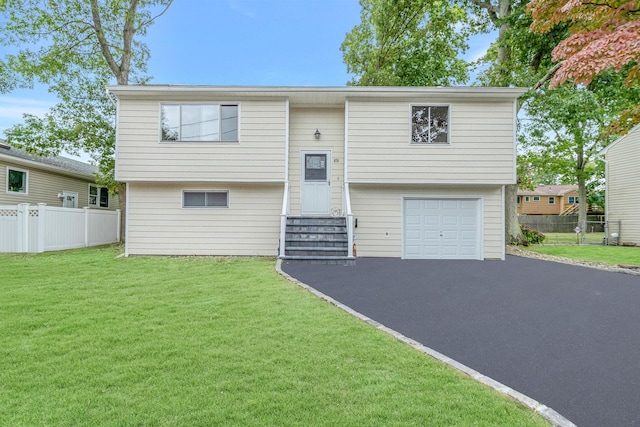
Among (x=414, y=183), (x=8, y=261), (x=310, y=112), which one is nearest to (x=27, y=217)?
(x=8, y=261)

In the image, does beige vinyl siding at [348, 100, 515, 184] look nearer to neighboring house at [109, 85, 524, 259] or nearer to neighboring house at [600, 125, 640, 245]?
neighboring house at [109, 85, 524, 259]

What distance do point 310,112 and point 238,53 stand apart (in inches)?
452

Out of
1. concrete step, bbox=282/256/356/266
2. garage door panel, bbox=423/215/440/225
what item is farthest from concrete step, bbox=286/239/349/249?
garage door panel, bbox=423/215/440/225

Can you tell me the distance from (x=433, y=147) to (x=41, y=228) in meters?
12.3

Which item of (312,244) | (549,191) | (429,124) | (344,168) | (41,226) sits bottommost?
(312,244)

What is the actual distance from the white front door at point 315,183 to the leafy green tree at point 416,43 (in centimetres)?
777

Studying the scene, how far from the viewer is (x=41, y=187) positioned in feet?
49.5

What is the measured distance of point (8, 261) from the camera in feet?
27.6

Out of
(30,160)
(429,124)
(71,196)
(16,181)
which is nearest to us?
(429,124)

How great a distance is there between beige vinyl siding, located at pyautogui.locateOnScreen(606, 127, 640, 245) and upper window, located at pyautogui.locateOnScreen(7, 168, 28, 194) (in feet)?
88.9

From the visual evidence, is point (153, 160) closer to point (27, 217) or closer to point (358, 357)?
point (27, 217)

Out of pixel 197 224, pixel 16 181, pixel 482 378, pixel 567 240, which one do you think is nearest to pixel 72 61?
pixel 16 181

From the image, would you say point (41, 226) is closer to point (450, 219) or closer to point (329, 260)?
point (329, 260)

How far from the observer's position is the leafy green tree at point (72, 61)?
520 inches
